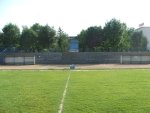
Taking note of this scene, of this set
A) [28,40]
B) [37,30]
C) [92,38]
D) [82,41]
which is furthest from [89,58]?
[82,41]

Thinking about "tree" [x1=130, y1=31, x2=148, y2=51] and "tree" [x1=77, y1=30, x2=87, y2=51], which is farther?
"tree" [x1=130, y1=31, x2=148, y2=51]

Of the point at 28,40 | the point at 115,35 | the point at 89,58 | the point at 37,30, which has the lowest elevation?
the point at 89,58

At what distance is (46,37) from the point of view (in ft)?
228

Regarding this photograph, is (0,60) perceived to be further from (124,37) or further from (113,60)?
(124,37)

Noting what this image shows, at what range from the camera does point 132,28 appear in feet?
287

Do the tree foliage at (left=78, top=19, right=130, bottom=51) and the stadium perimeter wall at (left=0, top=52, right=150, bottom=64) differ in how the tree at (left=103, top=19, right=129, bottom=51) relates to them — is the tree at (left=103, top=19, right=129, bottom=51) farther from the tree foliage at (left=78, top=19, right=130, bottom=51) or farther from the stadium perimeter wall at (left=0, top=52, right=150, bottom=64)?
the stadium perimeter wall at (left=0, top=52, right=150, bottom=64)

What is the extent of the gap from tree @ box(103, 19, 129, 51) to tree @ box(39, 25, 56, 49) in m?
11.2

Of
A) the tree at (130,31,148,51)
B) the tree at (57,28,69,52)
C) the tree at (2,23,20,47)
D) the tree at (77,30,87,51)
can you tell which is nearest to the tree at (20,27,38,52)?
the tree at (2,23,20,47)

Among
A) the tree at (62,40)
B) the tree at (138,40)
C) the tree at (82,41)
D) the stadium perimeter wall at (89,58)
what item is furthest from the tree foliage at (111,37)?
the tree at (138,40)

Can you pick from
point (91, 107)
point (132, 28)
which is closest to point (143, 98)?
point (91, 107)

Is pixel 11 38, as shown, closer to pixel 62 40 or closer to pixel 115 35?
pixel 62 40

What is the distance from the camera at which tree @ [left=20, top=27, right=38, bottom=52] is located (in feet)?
226

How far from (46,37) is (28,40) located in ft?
12.1

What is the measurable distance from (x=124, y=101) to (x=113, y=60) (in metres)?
46.0
